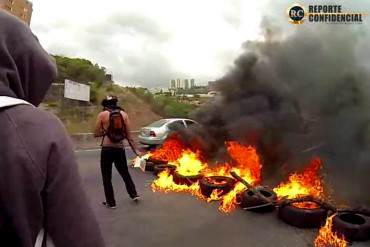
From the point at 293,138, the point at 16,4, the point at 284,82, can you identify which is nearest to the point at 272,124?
the point at 293,138

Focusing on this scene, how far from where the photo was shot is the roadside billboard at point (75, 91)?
20.2m

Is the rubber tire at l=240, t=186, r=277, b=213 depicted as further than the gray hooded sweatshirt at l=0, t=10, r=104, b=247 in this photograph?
Yes

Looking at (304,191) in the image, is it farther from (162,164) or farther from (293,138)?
(162,164)

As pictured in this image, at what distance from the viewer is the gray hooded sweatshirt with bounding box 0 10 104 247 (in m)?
1.06

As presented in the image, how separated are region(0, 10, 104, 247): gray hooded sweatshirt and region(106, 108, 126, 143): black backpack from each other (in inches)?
220

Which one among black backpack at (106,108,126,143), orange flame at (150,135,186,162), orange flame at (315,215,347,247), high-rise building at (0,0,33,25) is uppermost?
high-rise building at (0,0,33,25)

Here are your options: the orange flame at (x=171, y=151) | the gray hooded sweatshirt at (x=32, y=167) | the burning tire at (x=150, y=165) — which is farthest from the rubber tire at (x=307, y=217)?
the gray hooded sweatshirt at (x=32, y=167)

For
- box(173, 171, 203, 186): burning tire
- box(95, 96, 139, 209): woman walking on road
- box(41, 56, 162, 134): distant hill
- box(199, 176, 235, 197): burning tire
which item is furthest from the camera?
box(41, 56, 162, 134): distant hill

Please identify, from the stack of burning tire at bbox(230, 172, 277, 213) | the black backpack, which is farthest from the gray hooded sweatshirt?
the stack of burning tire at bbox(230, 172, 277, 213)

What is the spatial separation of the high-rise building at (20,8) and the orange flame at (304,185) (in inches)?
223

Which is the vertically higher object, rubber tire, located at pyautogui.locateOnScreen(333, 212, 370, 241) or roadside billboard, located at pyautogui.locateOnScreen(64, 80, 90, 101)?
roadside billboard, located at pyautogui.locateOnScreen(64, 80, 90, 101)

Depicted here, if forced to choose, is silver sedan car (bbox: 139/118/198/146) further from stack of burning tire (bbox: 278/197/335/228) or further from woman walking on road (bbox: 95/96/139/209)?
stack of burning tire (bbox: 278/197/335/228)

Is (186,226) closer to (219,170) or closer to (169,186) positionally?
(169,186)

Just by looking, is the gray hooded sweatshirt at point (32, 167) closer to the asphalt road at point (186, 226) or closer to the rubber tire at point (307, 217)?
the asphalt road at point (186, 226)
